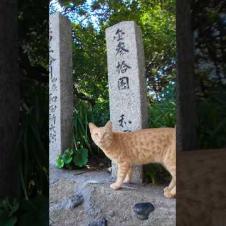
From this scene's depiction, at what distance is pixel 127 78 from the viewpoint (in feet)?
8.19

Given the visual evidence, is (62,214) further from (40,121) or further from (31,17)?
(31,17)

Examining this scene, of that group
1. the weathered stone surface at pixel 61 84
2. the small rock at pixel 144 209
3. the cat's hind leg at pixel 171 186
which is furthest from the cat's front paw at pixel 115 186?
the weathered stone surface at pixel 61 84

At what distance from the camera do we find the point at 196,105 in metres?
2.51

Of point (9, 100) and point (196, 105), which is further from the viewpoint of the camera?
point (9, 100)

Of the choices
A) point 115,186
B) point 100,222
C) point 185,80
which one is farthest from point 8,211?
point 185,80

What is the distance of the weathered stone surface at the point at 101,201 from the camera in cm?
246

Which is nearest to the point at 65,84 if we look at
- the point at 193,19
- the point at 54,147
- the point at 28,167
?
the point at 54,147

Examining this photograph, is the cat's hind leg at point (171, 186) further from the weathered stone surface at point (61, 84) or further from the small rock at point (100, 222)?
the weathered stone surface at point (61, 84)

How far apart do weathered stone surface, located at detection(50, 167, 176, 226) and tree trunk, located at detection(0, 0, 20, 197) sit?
995mm

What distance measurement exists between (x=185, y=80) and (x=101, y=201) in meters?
0.76

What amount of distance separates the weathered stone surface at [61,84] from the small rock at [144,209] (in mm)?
554

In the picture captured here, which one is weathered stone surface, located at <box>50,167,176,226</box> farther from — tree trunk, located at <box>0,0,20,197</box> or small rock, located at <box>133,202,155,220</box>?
tree trunk, located at <box>0,0,20,197</box>

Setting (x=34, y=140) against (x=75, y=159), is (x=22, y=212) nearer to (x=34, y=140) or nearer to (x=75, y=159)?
(x=34, y=140)

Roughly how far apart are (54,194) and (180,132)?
2.52 feet
